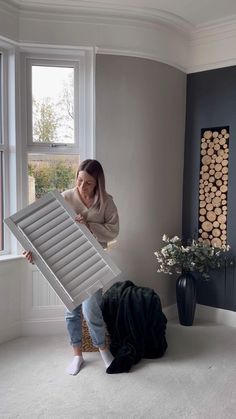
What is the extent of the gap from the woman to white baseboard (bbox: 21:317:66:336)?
2.21ft

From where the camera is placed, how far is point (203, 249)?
3389 mm

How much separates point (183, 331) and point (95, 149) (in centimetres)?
181

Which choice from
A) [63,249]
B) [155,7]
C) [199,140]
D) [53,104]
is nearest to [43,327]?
[63,249]

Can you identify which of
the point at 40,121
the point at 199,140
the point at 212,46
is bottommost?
the point at 199,140

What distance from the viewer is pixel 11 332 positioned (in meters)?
3.19

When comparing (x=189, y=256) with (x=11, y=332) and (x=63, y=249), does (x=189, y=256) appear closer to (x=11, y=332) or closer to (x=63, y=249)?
(x=63, y=249)

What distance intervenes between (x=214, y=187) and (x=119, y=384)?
201cm

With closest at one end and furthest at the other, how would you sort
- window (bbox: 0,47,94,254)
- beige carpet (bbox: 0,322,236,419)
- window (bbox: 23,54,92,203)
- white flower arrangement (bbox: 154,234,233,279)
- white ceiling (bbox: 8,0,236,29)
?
beige carpet (bbox: 0,322,236,419)
white ceiling (bbox: 8,0,236,29)
window (bbox: 0,47,94,254)
window (bbox: 23,54,92,203)
white flower arrangement (bbox: 154,234,233,279)

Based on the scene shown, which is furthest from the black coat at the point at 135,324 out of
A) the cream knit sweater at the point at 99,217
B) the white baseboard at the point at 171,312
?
the white baseboard at the point at 171,312

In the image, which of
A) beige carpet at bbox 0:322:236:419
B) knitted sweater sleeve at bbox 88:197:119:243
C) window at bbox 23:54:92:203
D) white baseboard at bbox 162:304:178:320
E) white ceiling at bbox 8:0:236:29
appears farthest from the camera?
white baseboard at bbox 162:304:178:320

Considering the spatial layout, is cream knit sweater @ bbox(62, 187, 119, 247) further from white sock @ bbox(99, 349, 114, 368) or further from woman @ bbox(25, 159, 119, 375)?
white sock @ bbox(99, 349, 114, 368)

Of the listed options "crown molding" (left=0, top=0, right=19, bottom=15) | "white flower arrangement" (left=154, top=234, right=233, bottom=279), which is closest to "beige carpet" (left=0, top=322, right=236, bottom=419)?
"white flower arrangement" (left=154, top=234, right=233, bottom=279)

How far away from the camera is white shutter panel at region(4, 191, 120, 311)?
2.34m

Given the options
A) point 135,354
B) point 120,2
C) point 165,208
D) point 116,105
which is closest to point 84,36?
point 120,2
